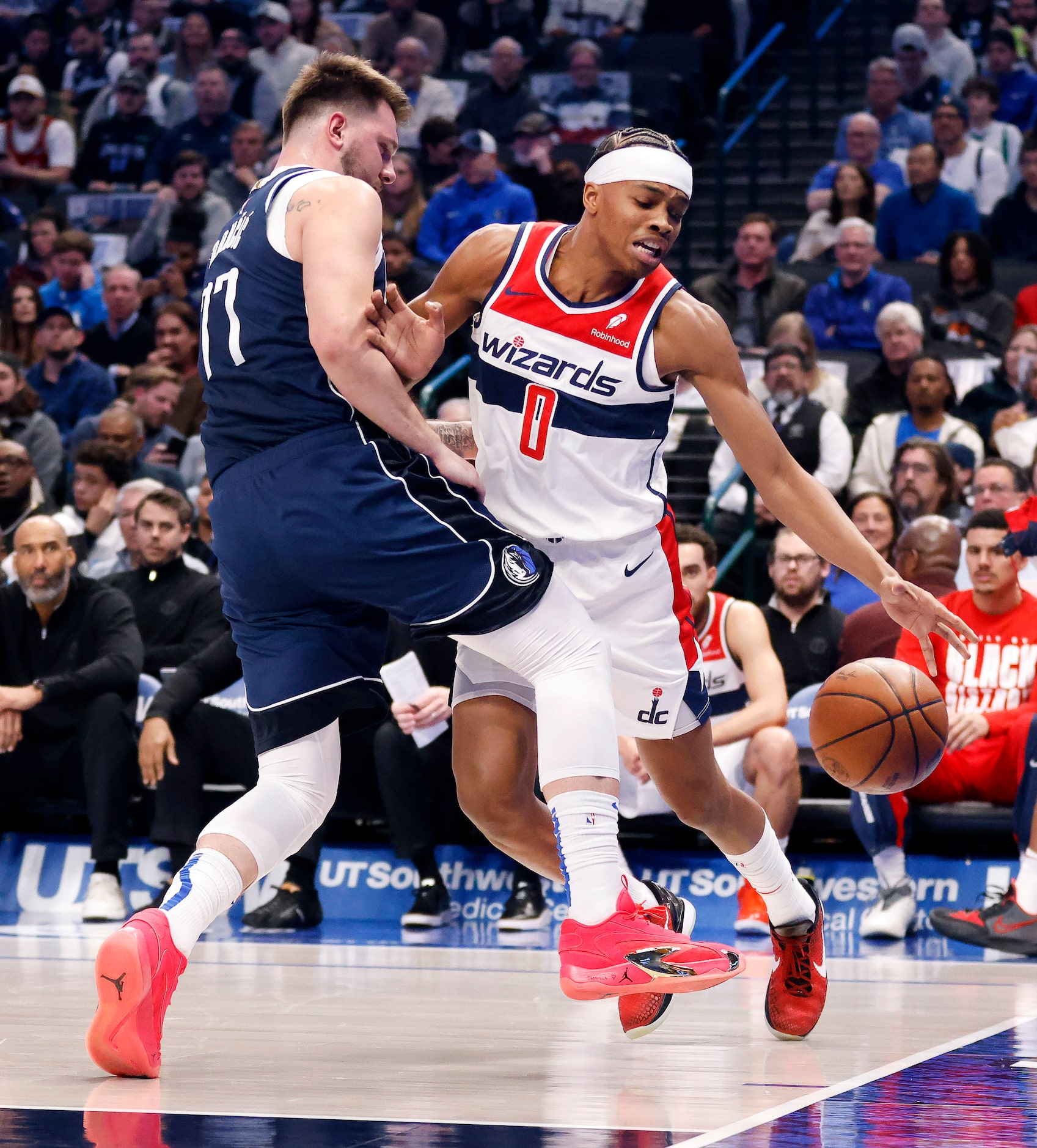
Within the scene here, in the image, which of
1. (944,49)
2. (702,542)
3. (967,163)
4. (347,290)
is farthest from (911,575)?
(944,49)

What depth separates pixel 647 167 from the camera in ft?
13.7

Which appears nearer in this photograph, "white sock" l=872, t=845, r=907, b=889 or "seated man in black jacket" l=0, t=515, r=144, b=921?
"white sock" l=872, t=845, r=907, b=889

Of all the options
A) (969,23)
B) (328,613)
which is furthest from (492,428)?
(969,23)

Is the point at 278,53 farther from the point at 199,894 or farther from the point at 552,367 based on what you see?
the point at 199,894

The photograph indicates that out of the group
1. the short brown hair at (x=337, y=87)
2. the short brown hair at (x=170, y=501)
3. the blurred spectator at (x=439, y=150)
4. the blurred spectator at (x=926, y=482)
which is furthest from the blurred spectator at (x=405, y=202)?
the short brown hair at (x=337, y=87)

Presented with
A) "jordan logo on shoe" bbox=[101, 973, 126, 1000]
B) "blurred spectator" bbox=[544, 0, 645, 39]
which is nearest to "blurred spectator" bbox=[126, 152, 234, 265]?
"blurred spectator" bbox=[544, 0, 645, 39]

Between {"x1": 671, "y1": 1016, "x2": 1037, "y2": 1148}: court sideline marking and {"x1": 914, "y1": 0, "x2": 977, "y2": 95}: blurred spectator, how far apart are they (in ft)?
32.5

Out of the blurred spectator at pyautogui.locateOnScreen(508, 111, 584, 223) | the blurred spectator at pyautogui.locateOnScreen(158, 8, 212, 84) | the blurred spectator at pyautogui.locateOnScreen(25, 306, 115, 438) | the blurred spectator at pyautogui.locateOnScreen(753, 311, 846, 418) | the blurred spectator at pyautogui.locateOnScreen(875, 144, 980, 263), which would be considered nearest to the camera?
the blurred spectator at pyautogui.locateOnScreen(753, 311, 846, 418)

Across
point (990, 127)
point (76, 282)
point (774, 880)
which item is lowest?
point (774, 880)

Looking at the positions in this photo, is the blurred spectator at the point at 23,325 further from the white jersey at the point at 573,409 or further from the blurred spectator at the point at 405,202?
the white jersey at the point at 573,409

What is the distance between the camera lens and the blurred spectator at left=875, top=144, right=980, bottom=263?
11.7 meters

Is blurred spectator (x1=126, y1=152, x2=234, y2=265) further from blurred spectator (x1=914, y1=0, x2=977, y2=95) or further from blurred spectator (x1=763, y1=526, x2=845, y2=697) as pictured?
blurred spectator (x1=763, y1=526, x2=845, y2=697)

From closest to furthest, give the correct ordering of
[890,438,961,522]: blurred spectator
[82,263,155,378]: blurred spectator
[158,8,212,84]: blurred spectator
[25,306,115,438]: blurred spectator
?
[890,438,961,522]: blurred spectator → [25,306,115,438]: blurred spectator → [82,263,155,378]: blurred spectator → [158,8,212,84]: blurred spectator

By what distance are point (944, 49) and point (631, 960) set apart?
11170 mm
